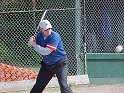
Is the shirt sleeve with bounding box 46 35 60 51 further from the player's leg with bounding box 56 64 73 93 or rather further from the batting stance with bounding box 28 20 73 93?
the player's leg with bounding box 56 64 73 93

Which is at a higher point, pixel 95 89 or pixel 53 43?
pixel 95 89

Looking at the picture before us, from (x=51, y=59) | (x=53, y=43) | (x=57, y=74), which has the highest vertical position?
(x=53, y=43)

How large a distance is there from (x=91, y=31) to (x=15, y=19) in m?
2.03

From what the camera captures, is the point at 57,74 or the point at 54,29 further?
the point at 54,29

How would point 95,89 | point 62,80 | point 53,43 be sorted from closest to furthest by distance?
point 53,43 < point 62,80 < point 95,89

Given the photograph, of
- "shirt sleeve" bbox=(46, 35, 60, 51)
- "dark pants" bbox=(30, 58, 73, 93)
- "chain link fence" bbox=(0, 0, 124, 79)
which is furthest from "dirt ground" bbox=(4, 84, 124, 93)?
"shirt sleeve" bbox=(46, 35, 60, 51)

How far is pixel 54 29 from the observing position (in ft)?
32.6

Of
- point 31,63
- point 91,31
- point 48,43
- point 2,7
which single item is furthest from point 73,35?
point 48,43

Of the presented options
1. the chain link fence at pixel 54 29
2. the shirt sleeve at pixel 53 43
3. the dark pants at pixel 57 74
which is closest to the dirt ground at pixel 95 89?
the chain link fence at pixel 54 29

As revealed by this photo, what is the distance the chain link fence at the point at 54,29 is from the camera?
9695mm

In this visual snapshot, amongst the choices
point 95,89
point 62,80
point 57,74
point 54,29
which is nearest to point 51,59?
point 57,74

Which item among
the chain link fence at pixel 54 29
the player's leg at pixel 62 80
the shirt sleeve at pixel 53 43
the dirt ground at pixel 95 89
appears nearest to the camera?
the shirt sleeve at pixel 53 43

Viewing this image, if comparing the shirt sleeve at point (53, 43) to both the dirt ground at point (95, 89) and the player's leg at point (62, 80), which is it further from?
the dirt ground at point (95, 89)

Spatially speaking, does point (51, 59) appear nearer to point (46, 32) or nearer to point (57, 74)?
point (57, 74)
